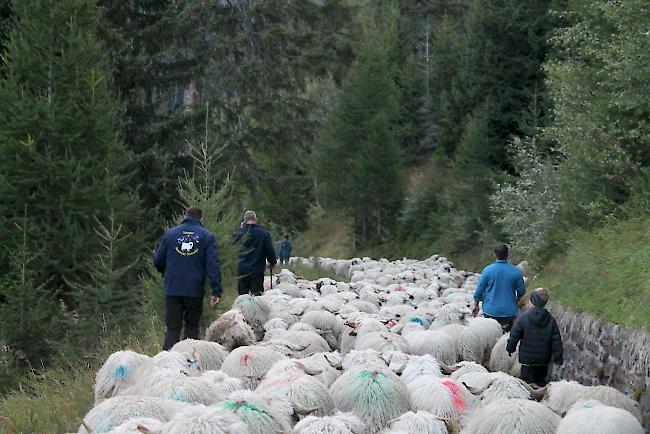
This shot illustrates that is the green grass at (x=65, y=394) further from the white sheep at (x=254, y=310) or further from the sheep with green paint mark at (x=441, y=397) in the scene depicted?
the sheep with green paint mark at (x=441, y=397)

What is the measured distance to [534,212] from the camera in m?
21.5

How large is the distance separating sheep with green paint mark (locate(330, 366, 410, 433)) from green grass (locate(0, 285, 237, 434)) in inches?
99.2

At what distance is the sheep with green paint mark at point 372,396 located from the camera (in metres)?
7.48

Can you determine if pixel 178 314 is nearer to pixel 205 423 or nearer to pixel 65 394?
pixel 65 394

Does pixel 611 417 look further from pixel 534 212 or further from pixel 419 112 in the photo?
pixel 419 112

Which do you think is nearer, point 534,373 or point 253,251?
point 534,373

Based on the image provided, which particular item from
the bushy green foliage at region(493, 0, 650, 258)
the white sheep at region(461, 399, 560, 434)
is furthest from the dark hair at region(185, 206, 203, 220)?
the bushy green foliage at region(493, 0, 650, 258)

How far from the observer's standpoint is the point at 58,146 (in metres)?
15.4

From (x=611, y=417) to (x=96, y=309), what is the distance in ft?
30.8

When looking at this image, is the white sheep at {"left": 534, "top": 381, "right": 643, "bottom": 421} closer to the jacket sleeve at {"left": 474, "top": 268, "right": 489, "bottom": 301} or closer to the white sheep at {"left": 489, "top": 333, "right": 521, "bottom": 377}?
the white sheep at {"left": 489, "top": 333, "right": 521, "bottom": 377}

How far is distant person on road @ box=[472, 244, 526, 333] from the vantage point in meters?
11.5

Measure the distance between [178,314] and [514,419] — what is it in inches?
204

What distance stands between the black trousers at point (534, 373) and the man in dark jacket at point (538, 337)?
0.04 ft

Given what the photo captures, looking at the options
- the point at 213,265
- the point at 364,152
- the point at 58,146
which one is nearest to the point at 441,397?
the point at 213,265
